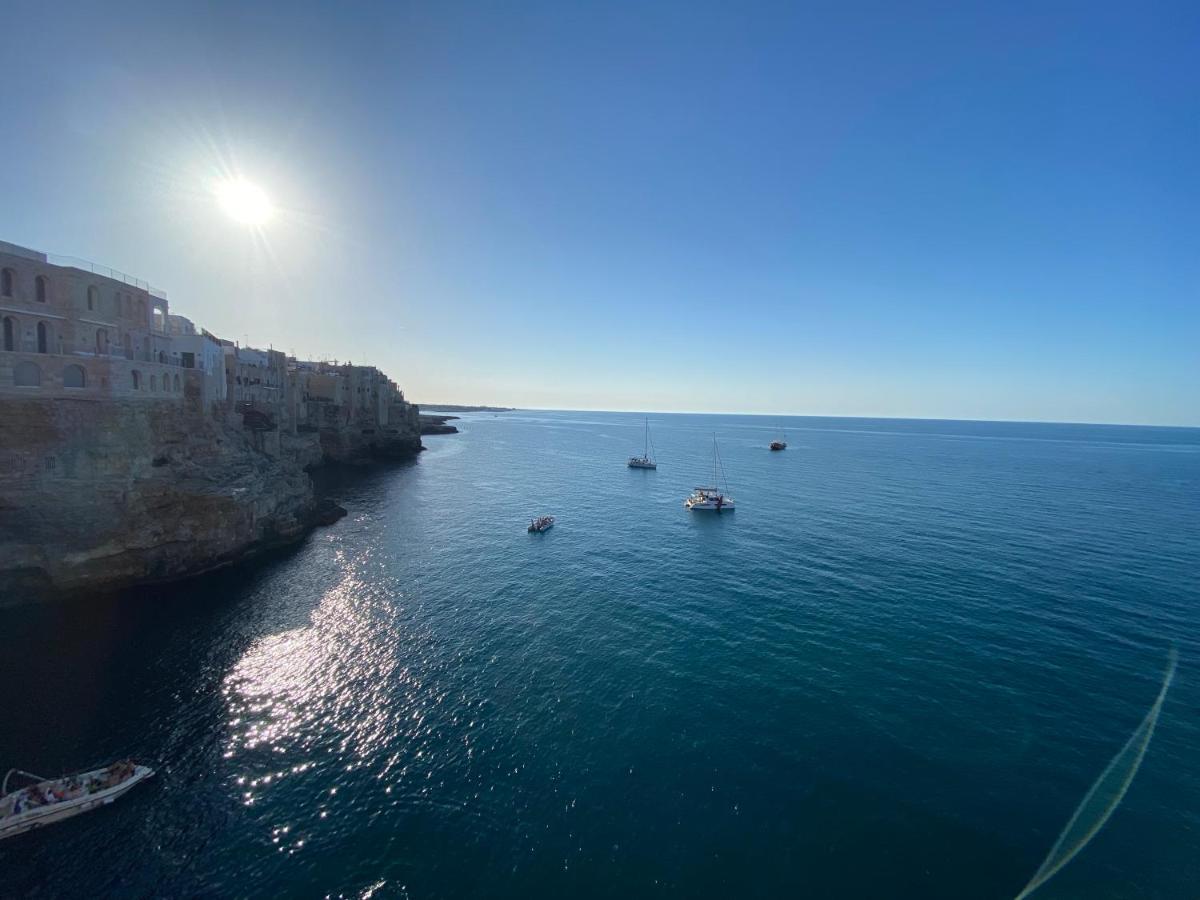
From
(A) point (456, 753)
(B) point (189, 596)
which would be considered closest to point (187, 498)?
(B) point (189, 596)

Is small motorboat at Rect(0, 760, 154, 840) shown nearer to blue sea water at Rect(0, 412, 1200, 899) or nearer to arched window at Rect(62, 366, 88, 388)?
blue sea water at Rect(0, 412, 1200, 899)

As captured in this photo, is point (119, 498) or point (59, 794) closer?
point (59, 794)

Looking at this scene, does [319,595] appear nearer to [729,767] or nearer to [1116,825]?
[729,767]

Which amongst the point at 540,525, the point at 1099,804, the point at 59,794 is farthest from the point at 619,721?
the point at 540,525

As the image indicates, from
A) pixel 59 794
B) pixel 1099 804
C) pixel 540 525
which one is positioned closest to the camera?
pixel 59 794

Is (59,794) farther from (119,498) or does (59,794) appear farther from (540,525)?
(540,525)

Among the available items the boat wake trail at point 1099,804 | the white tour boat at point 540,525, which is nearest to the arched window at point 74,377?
the white tour boat at point 540,525

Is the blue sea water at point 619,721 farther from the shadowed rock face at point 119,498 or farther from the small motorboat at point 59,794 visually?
the shadowed rock face at point 119,498

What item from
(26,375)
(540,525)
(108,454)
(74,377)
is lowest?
(540,525)
